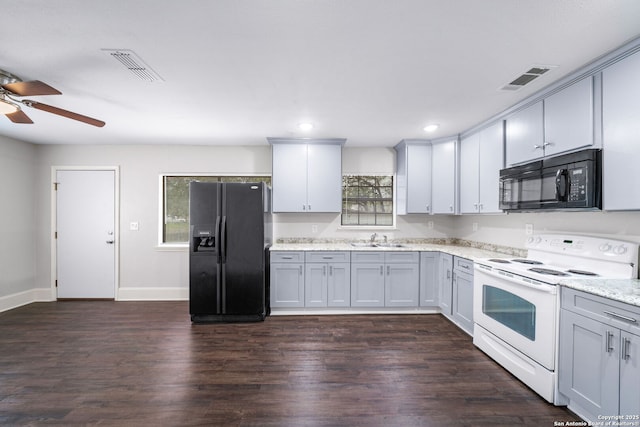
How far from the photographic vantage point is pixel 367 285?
373 cm

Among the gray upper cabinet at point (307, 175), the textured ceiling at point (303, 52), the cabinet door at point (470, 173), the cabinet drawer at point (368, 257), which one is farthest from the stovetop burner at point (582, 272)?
the gray upper cabinet at point (307, 175)

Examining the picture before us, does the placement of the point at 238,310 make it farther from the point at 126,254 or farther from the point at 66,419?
the point at 126,254

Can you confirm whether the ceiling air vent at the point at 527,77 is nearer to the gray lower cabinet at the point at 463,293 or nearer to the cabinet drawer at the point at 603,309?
the cabinet drawer at the point at 603,309

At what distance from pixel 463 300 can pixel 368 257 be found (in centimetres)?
121

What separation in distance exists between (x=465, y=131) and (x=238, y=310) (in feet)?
12.2

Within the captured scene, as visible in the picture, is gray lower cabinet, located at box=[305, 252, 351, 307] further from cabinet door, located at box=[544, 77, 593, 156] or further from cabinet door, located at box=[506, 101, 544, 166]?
cabinet door, located at box=[544, 77, 593, 156]

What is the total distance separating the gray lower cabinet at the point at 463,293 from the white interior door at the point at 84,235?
4.93 metres

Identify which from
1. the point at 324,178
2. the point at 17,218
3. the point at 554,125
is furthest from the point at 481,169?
the point at 17,218

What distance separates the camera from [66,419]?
1852 mm

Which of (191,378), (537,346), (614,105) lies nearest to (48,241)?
(191,378)

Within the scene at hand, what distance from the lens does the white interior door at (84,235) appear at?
168 inches

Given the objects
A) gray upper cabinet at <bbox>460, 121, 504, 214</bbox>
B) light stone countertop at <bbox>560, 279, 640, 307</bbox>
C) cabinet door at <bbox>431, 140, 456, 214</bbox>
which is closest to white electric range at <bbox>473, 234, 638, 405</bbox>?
light stone countertop at <bbox>560, 279, 640, 307</bbox>

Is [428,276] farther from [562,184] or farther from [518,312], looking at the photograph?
[562,184]

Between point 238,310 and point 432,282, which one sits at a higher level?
point 432,282
